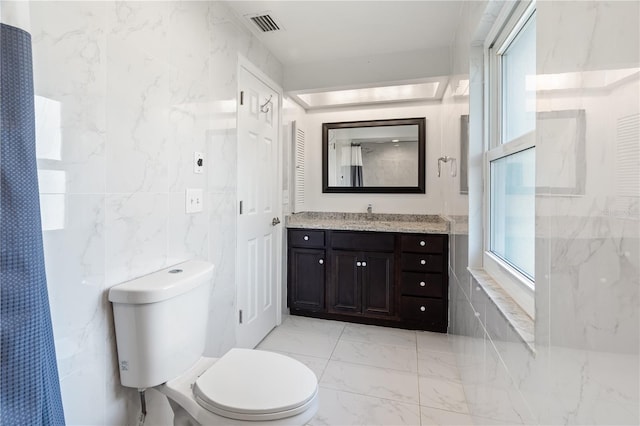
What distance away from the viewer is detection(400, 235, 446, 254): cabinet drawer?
2.46 metres

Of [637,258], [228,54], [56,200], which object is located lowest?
[637,258]

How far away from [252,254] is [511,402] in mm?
1673

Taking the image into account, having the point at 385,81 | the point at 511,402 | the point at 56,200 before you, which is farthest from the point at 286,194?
the point at 511,402

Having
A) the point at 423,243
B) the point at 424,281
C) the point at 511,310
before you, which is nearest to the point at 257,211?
the point at 423,243

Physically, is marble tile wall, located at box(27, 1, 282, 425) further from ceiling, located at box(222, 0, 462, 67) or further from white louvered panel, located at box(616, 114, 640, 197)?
white louvered panel, located at box(616, 114, 640, 197)

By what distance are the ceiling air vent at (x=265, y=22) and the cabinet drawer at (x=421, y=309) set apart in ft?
7.29

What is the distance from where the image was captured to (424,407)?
1668mm

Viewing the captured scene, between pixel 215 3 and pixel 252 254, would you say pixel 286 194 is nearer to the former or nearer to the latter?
pixel 252 254

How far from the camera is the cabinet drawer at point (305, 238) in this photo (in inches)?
108

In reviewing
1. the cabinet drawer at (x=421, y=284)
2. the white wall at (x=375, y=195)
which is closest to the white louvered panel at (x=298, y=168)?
the white wall at (x=375, y=195)

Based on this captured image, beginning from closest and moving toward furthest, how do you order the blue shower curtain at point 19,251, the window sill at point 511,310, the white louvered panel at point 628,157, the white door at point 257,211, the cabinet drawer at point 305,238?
the white louvered panel at point 628,157 < the blue shower curtain at point 19,251 < the window sill at point 511,310 < the white door at point 257,211 < the cabinet drawer at point 305,238

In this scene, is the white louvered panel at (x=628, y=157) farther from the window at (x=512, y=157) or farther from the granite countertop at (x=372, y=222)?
the granite countertop at (x=372, y=222)

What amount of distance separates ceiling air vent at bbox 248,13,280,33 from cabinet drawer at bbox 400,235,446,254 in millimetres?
1802

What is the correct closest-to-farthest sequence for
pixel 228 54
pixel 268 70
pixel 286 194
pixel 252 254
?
pixel 228 54 → pixel 252 254 → pixel 268 70 → pixel 286 194
